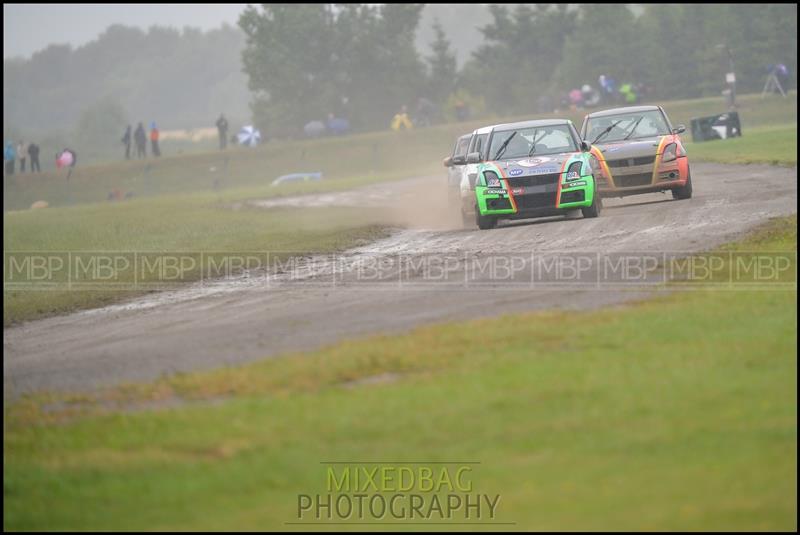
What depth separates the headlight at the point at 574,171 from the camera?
19.5 metres

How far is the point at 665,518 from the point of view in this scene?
5.98 m

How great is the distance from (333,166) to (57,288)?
44.6 meters

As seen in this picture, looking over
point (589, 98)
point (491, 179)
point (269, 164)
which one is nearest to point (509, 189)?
point (491, 179)

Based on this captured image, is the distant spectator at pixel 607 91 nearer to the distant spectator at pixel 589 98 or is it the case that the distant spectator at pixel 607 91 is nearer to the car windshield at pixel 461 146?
the distant spectator at pixel 589 98

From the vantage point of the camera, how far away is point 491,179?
19.7 metres

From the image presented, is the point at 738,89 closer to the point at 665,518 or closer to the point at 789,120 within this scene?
the point at 789,120

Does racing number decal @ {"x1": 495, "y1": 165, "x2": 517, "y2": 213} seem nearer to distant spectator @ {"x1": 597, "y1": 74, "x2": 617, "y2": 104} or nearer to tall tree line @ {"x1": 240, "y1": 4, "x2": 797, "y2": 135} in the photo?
distant spectator @ {"x1": 597, "y1": 74, "x2": 617, "y2": 104}

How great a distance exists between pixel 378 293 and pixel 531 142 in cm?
708

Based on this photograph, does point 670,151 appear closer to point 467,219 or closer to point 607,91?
point 467,219

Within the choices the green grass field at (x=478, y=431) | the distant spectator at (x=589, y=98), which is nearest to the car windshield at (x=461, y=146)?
the green grass field at (x=478, y=431)

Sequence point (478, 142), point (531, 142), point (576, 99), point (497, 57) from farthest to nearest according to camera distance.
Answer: point (497, 57) < point (576, 99) < point (478, 142) < point (531, 142)

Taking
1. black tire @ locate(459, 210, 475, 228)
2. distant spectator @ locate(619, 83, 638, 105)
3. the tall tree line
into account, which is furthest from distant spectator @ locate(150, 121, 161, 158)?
black tire @ locate(459, 210, 475, 228)

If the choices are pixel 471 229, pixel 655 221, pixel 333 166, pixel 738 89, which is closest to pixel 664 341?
pixel 655 221

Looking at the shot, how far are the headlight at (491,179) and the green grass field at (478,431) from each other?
30.6ft
